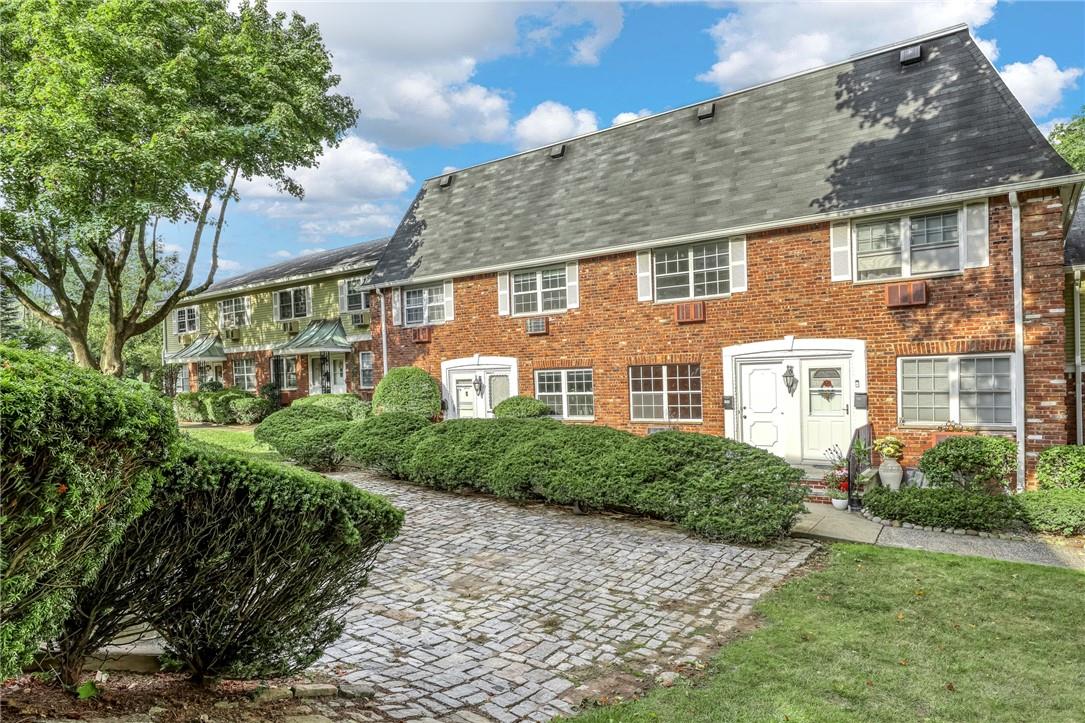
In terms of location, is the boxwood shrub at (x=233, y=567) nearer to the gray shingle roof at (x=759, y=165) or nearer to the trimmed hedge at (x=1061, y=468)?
the trimmed hedge at (x=1061, y=468)

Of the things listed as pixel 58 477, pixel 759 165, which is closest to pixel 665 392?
pixel 759 165

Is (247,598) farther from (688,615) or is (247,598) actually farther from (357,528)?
(688,615)

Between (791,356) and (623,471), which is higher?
(791,356)

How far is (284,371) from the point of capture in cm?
2631

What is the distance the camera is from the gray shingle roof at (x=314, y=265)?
24391mm

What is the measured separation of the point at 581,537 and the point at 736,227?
A: 312 inches

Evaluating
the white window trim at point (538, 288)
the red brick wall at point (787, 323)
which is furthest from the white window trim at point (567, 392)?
the white window trim at point (538, 288)

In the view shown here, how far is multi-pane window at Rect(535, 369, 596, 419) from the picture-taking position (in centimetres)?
1560

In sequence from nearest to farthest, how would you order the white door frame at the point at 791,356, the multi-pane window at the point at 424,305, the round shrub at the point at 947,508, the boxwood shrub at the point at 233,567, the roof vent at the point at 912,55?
the boxwood shrub at the point at 233,567, the round shrub at the point at 947,508, the white door frame at the point at 791,356, the roof vent at the point at 912,55, the multi-pane window at the point at 424,305

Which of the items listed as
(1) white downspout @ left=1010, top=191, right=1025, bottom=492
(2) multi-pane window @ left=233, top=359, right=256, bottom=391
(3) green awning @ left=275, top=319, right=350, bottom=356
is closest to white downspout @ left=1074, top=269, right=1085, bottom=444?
(1) white downspout @ left=1010, top=191, right=1025, bottom=492

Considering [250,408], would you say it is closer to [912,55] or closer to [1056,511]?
[912,55]

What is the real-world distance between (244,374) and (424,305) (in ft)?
45.1

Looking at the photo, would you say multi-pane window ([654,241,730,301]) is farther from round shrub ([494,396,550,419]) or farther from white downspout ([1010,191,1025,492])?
white downspout ([1010,191,1025,492])

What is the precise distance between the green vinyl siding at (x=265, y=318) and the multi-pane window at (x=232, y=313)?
0.92 ft
